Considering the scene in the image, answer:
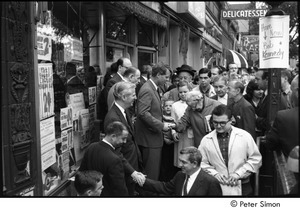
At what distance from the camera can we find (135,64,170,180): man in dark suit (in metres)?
Answer: 4.07

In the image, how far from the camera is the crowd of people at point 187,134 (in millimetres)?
2785

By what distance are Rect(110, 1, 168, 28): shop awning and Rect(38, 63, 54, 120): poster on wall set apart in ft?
2.20

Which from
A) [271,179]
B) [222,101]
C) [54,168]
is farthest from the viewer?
[222,101]

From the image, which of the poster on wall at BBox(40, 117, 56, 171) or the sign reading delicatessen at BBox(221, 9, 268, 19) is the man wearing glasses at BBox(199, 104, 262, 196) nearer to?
the sign reading delicatessen at BBox(221, 9, 268, 19)

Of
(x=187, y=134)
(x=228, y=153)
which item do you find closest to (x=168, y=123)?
(x=187, y=134)

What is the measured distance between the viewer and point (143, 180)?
10.7 ft

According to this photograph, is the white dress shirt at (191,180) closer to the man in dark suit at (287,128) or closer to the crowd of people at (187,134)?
the crowd of people at (187,134)

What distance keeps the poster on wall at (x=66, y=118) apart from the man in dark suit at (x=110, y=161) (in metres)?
0.52

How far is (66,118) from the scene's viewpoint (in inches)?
139

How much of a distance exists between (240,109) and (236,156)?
0.69 meters

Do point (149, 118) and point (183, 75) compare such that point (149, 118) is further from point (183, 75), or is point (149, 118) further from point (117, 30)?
point (117, 30)
